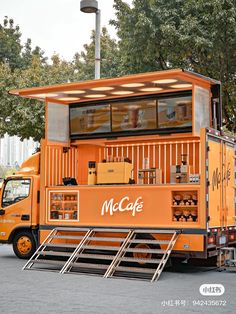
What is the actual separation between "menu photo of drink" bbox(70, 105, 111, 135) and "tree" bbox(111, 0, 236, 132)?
609 centimetres

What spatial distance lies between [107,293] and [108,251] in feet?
13.3

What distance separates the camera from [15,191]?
16031mm

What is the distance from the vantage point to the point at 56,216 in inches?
587

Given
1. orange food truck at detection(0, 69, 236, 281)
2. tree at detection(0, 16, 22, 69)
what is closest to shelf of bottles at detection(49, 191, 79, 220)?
orange food truck at detection(0, 69, 236, 281)

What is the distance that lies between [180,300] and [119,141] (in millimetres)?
7317

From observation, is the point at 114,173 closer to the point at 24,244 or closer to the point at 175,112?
the point at 175,112

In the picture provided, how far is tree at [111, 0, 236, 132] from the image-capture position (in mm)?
20875

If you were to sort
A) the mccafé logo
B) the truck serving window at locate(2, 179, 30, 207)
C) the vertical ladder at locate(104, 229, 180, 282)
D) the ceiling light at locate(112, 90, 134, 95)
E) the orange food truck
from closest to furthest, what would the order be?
the vertical ladder at locate(104, 229, 180, 282)
the orange food truck
the mccafé logo
the ceiling light at locate(112, 90, 134, 95)
the truck serving window at locate(2, 179, 30, 207)

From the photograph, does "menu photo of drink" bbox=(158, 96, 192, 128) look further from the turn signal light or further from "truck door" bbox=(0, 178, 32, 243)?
"truck door" bbox=(0, 178, 32, 243)

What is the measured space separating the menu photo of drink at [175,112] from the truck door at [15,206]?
3798 millimetres

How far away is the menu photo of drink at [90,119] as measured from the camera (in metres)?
16.2

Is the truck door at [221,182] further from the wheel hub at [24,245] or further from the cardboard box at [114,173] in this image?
the wheel hub at [24,245]

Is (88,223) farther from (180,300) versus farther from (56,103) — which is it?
(180,300)

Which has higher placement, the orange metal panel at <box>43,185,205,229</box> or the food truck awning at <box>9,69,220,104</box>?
the food truck awning at <box>9,69,220,104</box>
